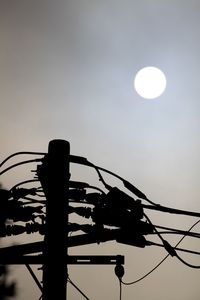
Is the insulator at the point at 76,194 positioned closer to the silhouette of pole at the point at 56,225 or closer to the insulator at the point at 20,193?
the silhouette of pole at the point at 56,225

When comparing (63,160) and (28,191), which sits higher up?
(63,160)

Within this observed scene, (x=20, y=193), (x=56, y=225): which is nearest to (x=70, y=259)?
(x=56, y=225)

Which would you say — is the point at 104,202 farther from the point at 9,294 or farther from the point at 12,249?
the point at 9,294

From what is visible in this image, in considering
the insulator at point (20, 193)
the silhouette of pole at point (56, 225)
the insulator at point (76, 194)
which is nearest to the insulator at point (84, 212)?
the insulator at point (76, 194)

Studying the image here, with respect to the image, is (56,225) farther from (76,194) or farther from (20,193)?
(20,193)

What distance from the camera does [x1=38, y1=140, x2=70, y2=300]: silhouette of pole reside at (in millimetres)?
4906

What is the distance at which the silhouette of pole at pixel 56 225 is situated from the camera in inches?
193

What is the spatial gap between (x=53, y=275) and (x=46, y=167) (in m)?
1.66

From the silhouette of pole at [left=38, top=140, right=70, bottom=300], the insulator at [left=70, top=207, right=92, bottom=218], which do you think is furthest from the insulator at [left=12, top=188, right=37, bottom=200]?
the insulator at [left=70, top=207, right=92, bottom=218]

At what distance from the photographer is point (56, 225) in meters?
5.08

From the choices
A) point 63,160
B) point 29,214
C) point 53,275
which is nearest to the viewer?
point 53,275

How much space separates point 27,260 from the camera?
505 centimetres

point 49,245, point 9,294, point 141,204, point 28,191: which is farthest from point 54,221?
point 9,294

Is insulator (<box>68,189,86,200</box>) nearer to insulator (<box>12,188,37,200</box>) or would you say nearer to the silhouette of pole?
the silhouette of pole
